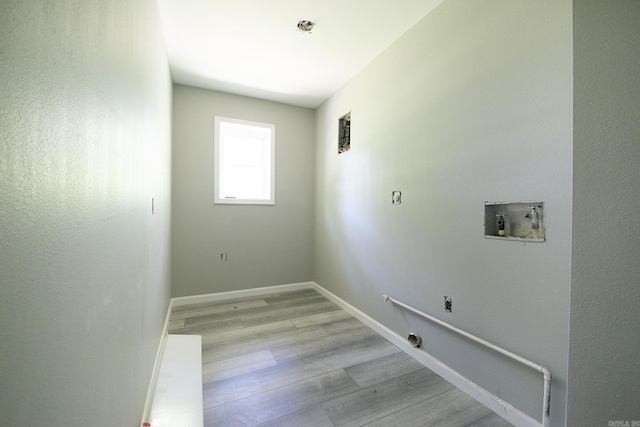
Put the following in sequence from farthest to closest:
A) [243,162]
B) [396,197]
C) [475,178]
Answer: [243,162] < [396,197] < [475,178]

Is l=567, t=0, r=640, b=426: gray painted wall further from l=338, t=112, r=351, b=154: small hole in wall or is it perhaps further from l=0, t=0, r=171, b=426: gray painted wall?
l=338, t=112, r=351, b=154: small hole in wall

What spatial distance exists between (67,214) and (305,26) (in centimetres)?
207

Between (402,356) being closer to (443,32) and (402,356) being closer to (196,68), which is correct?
(443,32)

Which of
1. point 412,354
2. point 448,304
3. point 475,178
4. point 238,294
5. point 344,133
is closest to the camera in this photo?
point 475,178

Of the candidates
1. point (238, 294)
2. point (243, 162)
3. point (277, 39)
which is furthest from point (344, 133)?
point (238, 294)

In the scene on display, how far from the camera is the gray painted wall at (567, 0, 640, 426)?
34.5 inches

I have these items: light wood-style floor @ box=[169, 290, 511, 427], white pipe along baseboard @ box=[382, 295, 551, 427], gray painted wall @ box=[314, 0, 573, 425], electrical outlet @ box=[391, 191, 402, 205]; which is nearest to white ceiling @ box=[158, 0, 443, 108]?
gray painted wall @ box=[314, 0, 573, 425]

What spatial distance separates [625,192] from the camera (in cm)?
88

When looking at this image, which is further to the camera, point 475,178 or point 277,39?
point 277,39

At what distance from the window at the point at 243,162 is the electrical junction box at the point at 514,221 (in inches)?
101

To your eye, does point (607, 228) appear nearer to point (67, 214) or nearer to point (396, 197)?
point (396, 197)

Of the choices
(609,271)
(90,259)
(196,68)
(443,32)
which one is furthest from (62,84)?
(196,68)

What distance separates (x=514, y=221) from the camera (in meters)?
1.35

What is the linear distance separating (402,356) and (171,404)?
1.60 m
